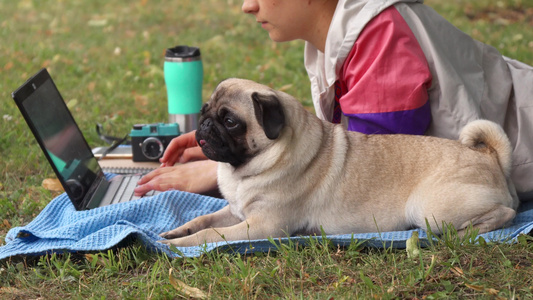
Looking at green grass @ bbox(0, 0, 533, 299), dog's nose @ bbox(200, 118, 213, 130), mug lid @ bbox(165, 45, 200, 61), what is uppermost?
dog's nose @ bbox(200, 118, 213, 130)

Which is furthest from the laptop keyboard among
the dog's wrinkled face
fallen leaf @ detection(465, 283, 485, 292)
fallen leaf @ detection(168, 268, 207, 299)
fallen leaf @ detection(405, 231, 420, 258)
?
fallen leaf @ detection(465, 283, 485, 292)

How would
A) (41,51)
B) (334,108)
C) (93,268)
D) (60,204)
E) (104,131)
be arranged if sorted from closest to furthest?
(93,268), (60,204), (334,108), (104,131), (41,51)

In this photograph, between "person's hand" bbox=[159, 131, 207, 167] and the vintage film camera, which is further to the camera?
the vintage film camera

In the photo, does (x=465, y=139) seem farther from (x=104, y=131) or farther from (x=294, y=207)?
(x=104, y=131)

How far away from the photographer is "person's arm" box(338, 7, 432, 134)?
360cm

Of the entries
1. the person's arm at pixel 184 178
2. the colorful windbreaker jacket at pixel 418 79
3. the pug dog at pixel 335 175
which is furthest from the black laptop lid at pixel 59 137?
the colorful windbreaker jacket at pixel 418 79

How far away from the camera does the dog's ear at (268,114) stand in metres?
3.07

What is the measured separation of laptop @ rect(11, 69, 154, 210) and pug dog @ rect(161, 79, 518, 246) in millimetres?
740

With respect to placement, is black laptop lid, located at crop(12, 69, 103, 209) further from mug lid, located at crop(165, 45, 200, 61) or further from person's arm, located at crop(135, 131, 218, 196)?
mug lid, located at crop(165, 45, 200, 61)

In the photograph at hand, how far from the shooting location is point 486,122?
343 cm

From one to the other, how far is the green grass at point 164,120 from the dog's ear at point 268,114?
1.89 feet

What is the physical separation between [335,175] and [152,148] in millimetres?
1745

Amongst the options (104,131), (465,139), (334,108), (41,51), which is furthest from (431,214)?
(41,51)

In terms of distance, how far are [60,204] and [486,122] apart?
255 centimetres
